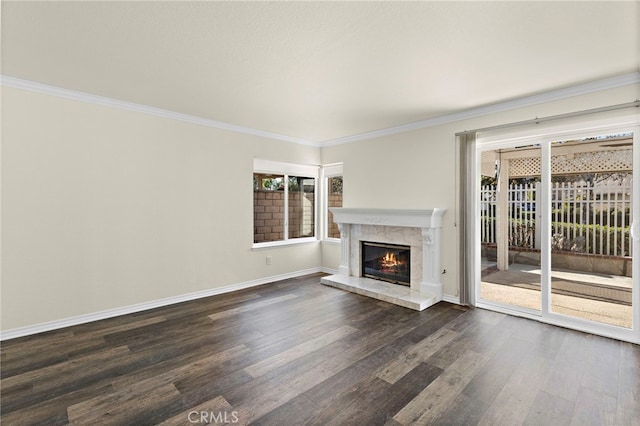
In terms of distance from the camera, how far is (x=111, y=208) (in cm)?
356

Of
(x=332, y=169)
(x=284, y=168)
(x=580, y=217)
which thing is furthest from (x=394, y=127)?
(x=580, y=217)

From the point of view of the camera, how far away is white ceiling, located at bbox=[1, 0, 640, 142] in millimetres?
1961

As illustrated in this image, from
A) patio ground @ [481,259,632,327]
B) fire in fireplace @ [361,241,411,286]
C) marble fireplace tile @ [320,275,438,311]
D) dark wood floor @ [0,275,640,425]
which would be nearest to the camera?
dark wood floor @ [0,275,640,425]

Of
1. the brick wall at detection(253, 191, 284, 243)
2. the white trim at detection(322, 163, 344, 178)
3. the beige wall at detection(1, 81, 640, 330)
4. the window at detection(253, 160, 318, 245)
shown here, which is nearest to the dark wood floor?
the beige wall at detection(1, 81, 640, 330)

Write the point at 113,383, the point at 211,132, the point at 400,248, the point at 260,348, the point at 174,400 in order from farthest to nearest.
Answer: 1. the point at 400,248
2. the point at 211,132
3. the point at 260,348
4. the point at 113,383
5. the point at 174,400

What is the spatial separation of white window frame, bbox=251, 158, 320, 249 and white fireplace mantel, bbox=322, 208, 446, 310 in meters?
0.83

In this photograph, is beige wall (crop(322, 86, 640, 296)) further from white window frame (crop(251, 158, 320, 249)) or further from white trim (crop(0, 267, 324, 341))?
white trim (crop(0, 267, 324, 341))

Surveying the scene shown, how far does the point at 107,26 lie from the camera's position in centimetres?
211

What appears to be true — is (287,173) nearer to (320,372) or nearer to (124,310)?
(124,310)

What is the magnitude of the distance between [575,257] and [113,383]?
4593mm

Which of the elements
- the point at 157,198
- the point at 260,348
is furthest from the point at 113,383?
the point at 157,198

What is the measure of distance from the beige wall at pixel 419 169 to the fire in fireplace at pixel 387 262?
2.01 feet

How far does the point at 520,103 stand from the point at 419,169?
4.66ft

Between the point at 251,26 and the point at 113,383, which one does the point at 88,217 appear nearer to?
the point at 113,383
